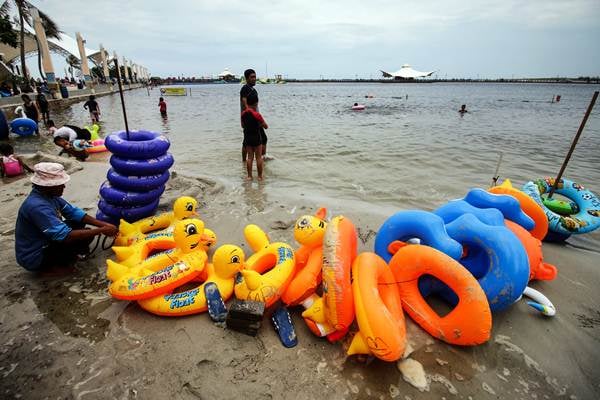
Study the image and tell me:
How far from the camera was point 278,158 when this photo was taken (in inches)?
368

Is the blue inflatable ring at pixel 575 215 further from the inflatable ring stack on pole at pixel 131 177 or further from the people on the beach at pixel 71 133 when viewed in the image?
the people on the beach at pixel 71 133

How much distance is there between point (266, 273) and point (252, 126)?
4042 millimetres

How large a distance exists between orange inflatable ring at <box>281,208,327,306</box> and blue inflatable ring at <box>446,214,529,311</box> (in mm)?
1466

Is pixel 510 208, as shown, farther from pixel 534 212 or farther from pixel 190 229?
pixel 190 229

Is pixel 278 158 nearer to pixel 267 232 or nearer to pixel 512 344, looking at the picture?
pixel 267 232

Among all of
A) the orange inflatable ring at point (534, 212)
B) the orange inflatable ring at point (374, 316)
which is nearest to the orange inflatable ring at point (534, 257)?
the orange inflatable ring at point (534, 212)

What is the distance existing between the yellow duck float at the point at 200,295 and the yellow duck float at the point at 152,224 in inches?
45.0

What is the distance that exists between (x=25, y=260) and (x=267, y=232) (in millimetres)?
2758

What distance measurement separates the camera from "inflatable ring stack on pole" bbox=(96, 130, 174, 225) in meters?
4.08

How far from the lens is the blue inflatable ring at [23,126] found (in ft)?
37.2

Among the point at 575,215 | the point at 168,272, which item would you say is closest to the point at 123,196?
the point at 168,272

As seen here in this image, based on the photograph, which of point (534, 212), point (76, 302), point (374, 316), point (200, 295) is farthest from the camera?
point (534, 212)

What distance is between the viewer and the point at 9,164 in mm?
6883

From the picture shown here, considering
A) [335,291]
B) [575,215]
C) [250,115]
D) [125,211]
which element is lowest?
[125,211]
